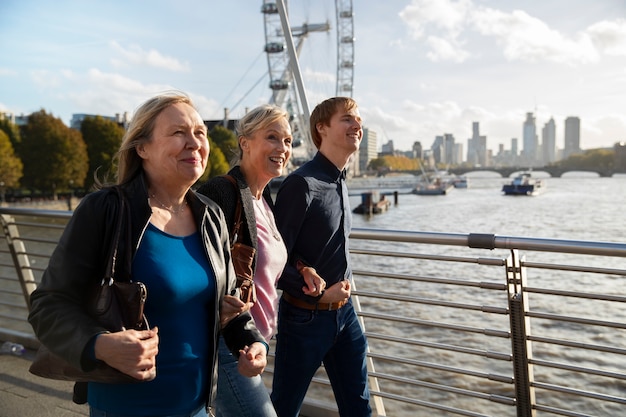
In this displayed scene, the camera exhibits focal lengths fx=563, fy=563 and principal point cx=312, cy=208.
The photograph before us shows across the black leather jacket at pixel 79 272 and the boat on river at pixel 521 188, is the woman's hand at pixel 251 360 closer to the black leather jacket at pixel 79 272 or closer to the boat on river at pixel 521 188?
the black leather jacket at pixel 79 272

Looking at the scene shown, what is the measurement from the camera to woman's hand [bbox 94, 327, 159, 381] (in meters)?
1.31

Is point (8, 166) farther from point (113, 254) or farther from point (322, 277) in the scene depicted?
point (113, 254)

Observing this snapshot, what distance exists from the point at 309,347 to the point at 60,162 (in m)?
40.9

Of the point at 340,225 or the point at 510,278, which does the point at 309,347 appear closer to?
the point at 340,225

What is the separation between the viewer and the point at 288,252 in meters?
2.21

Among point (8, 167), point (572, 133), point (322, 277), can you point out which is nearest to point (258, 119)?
point (322, 277)

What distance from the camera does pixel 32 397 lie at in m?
3.33

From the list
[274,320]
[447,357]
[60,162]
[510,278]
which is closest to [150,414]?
[274,320]

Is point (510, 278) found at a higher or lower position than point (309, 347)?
higher

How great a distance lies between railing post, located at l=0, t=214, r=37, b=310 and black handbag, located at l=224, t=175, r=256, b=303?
281 cm

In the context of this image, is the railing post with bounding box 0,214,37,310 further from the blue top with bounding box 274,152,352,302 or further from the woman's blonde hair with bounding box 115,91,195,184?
the woman's blonde hair with bounding box 115,91,195,184

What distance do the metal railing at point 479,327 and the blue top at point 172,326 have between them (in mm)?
1317

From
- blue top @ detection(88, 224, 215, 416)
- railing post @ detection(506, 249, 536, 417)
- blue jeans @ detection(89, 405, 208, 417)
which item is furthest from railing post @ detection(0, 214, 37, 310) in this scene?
railing post @ detection(506, 249, 536, 417)

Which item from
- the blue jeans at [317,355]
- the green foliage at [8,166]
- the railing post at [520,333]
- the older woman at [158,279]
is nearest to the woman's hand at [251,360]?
the older woman at [158,279]
